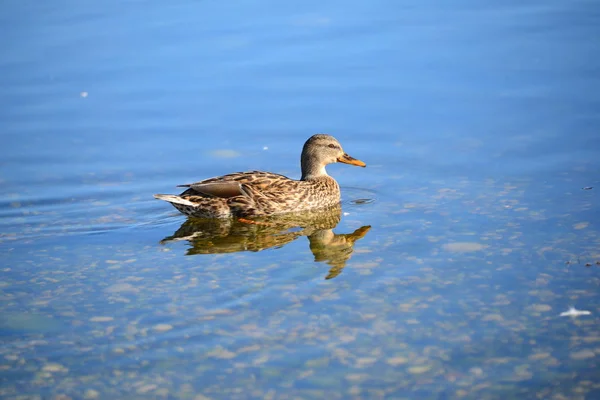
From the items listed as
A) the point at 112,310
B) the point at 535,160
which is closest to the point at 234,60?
the point at 535,160

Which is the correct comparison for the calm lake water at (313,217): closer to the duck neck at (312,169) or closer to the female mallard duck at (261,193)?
the female mallard duck at (261,193)

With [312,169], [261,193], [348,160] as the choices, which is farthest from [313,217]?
[348,160]

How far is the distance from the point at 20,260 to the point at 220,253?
5.99 ft

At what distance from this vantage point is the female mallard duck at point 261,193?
987 centimetres

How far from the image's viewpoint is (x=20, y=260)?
851 cm

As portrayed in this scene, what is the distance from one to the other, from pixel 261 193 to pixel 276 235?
841 millimetres

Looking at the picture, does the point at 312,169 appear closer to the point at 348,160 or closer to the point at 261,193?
the point at 348,160

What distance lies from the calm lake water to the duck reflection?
0.13 feet

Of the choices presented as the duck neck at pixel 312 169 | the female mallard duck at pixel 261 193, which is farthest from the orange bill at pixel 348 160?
the duck neck at pixel 312 169

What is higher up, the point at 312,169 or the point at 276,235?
the point at 312,169

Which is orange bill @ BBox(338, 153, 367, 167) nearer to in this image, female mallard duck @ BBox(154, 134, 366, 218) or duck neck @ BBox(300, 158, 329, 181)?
female mallard duck @ BBox(154, 134, 366, 218)

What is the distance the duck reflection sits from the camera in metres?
8.63

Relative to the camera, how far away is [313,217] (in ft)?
33.1

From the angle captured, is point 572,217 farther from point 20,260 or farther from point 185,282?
point 20,260
